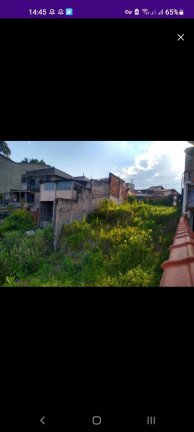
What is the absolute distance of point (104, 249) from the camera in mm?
1967

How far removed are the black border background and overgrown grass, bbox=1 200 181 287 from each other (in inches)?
21.7

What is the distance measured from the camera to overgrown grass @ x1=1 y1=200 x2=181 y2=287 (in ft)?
5.10

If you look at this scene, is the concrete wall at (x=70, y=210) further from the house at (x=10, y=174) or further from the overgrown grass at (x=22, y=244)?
the house at (x=10, y=174)

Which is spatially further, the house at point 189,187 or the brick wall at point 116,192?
the brick wall at point 116,192

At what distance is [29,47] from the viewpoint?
71 centimetres
